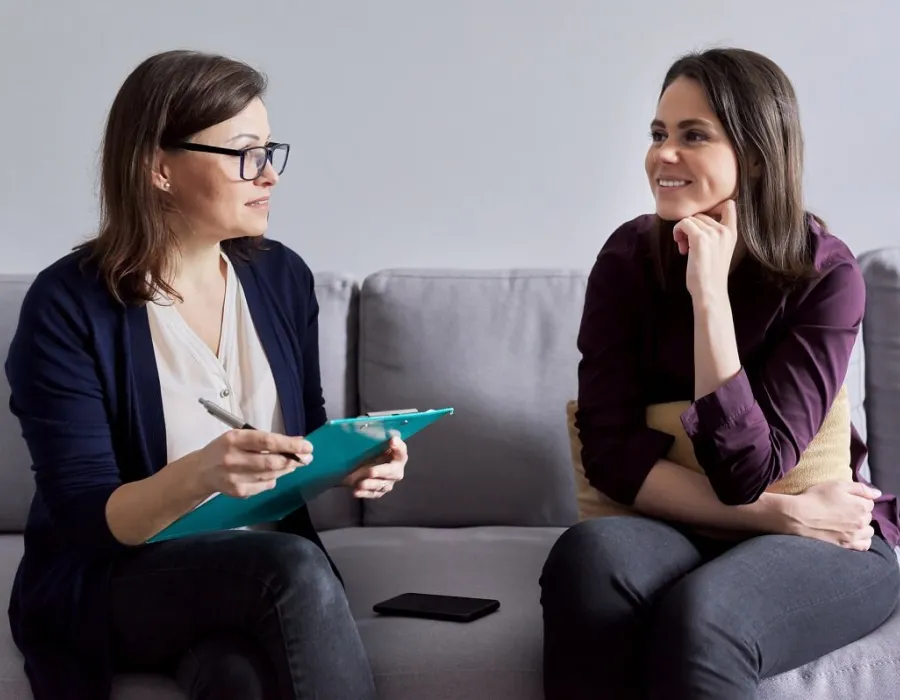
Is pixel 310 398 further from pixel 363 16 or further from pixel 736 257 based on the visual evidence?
pixel 363 16

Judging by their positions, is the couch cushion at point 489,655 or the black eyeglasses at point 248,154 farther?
the black eyeglasses at point 248,154

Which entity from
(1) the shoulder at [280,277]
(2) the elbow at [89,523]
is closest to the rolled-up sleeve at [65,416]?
(2) the elbow at [89,523]

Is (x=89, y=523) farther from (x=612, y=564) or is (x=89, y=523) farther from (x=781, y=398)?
(x=781, y=398)

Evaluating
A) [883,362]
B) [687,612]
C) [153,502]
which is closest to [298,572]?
[153,502]

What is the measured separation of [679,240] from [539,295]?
19.6 inches

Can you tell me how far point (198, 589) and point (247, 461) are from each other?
0.73 ft

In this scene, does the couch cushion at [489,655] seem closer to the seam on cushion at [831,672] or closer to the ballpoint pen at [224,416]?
the seam on cushion at [831,672]

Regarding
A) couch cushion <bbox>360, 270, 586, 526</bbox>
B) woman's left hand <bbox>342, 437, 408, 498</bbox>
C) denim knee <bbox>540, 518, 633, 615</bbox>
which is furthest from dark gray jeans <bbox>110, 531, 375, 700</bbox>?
couch cushion <bbox>360, 270, 586, 526</bbox>

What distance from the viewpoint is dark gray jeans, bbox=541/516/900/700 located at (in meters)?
1.33

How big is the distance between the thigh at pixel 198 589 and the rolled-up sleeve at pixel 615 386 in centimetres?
47

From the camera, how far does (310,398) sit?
6.06ft

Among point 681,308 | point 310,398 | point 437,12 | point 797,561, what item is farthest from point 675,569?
point 437,12

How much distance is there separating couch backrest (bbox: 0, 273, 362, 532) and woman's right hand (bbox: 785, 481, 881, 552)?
865 mm

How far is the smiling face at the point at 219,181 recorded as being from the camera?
→ 162 centimetres
